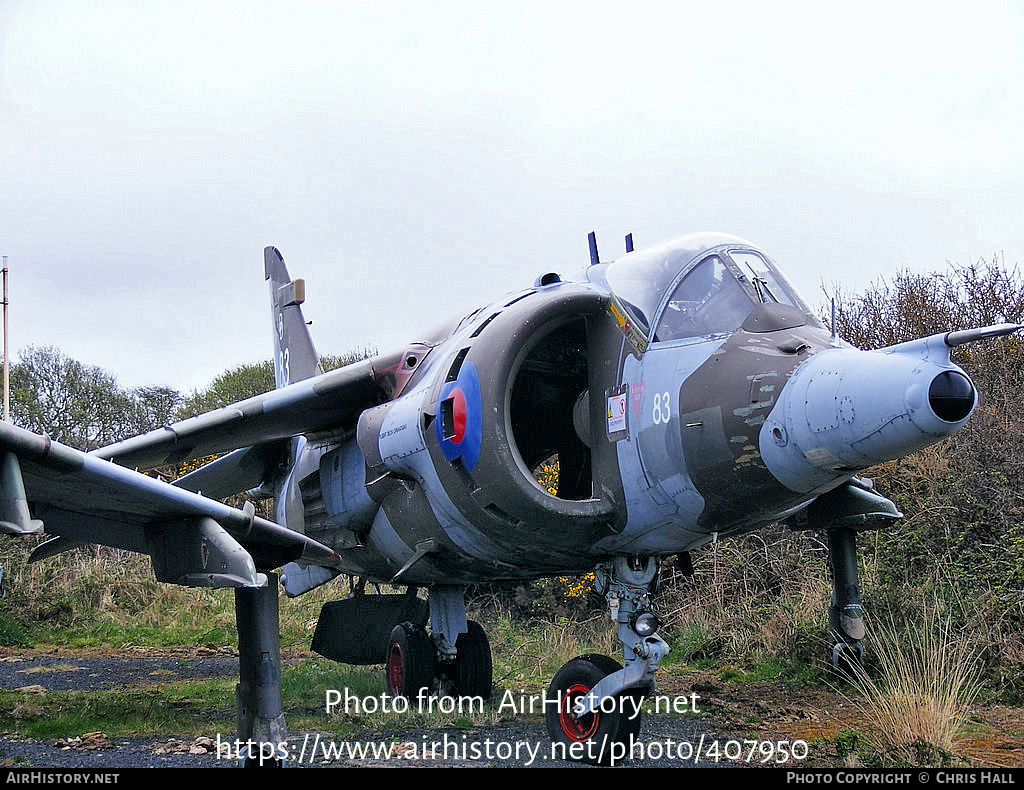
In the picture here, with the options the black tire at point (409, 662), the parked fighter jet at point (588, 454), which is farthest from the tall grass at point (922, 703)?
the black tire at point (409, 662)

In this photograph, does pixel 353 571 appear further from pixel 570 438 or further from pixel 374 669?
pixel 374 669

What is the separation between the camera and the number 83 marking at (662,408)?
572 cm

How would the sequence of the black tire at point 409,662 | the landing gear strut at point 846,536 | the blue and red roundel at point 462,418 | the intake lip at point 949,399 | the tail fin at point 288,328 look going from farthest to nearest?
the tail fin at point 288,328 → the black tire at point 409,662 → the landing gear strut at point 846,536 → the blue and red roundel at point 462,418 → the intake lip at point 949,399

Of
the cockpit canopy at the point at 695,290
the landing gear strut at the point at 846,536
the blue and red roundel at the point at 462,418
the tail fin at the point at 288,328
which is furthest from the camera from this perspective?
the tail fin at the point at 288,328

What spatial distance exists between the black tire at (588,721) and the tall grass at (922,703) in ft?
4.92

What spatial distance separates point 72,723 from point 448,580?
10.6 ft

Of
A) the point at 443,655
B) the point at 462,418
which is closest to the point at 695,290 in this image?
the point at 462,418

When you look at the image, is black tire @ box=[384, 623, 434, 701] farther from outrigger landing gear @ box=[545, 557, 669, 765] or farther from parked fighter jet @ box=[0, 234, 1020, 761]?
outrigger landing gear @ box=[545, 557, 669, 765]

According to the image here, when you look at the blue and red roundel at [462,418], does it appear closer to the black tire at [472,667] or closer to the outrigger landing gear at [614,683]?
the outrigger landing gear at [614,683]

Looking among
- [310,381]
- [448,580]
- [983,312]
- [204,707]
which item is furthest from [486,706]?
[983,312]

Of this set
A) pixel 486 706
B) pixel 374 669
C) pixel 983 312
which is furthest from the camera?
pixel 983 312

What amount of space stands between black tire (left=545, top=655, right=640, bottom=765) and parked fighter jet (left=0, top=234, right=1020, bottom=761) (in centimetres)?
1

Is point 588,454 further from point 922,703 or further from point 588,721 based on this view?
point 922,703

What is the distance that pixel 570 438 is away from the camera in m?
8.01
